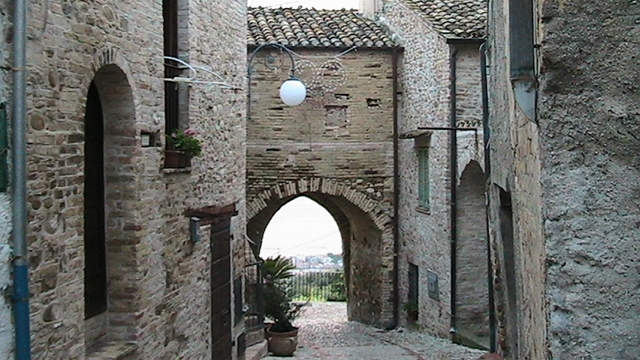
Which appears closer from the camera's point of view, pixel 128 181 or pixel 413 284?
pixel 128 181

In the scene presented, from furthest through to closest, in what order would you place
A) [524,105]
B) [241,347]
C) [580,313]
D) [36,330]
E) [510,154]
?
[241,347]
[510,154]
[36,330]
[524,105]
[580,313]

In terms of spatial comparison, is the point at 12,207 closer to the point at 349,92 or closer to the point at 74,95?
the point at 74,95

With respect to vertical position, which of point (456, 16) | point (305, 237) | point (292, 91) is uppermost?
point (456, 16)

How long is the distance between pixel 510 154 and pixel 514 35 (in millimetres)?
1597

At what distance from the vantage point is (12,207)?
14.3 feet

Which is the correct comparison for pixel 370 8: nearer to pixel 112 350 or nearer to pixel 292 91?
pixel 292 91

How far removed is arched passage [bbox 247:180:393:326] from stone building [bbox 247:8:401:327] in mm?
37

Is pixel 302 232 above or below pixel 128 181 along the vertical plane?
below

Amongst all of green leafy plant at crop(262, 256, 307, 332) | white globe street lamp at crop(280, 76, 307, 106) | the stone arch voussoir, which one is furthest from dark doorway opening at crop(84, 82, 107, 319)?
the stone arch voussoir

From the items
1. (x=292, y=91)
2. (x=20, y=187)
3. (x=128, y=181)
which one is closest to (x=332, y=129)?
(x=292, y=91)

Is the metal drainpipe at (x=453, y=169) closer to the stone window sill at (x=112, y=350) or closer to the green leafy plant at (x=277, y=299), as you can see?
the green leafy plant at (x=277, y=299)

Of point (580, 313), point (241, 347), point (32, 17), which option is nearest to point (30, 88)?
point (32, 17)

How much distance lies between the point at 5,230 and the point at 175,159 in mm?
2825

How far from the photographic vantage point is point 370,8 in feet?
55.7
